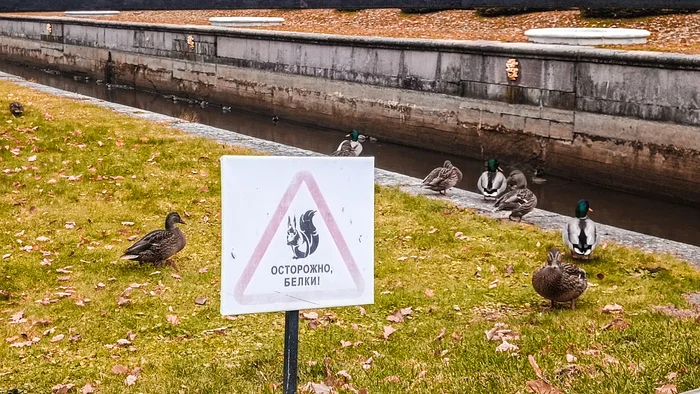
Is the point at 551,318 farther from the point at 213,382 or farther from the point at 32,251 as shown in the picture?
the point at 32,251

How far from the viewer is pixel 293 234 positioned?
4.96 metres

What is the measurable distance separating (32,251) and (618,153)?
42.3 feet

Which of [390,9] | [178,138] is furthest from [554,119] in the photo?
[390,9]

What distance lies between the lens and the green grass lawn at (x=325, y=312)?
258 inches

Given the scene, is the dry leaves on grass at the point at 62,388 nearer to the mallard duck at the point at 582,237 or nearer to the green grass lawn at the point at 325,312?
the green grass lawn at the point at 325,312

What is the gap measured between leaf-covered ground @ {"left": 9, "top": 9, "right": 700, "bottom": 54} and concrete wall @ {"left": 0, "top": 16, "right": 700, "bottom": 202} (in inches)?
61.5

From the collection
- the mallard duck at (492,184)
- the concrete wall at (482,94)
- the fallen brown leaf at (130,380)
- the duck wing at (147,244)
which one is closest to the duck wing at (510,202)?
the mallard duck at (492,184)

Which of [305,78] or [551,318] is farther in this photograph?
[305,78]

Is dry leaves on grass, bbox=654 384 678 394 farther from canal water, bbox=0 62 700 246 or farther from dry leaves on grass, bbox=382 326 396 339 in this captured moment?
canal water, bbox=0 62 700 246

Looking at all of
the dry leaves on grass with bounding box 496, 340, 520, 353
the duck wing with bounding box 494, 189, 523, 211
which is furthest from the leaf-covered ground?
the dry leaves on grass with bounding box 496, 340, 520, 353

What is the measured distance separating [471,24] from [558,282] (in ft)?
94.5

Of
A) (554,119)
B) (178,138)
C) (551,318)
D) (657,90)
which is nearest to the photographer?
(551,318)

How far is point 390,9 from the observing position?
44.6m

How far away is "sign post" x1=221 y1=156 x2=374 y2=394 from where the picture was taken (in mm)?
4848
